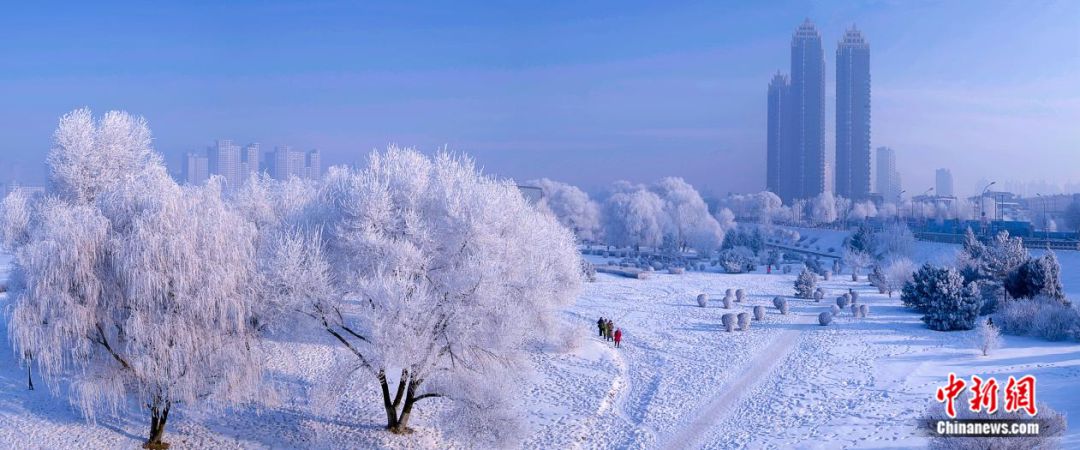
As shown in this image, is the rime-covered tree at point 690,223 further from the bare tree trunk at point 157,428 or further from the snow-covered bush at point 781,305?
the bare tree trunk at point 157,428

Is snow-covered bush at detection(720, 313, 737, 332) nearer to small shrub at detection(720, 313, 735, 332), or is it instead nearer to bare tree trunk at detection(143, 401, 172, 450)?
small shrub at detection(720, 313, 735, 332)

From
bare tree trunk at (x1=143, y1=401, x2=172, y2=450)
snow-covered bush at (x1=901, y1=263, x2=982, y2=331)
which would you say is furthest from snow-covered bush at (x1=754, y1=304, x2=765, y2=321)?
bare tree trunk at (x1=143, y1=401, x2=172, y2=450)

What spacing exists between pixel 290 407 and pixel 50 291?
590 cm

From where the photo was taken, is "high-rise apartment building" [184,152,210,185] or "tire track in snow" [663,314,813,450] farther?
"high-rise apartment building" [184,152,210,185]

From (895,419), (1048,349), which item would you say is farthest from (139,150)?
(1048,349)

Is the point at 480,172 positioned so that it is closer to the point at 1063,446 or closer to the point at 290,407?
the point at 290,407

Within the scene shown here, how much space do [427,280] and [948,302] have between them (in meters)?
22.7

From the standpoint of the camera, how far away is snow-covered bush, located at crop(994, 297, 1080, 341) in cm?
2505

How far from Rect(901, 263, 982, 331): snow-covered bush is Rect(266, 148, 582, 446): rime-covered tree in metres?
19.2

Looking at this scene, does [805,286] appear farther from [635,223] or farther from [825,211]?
[825,211]

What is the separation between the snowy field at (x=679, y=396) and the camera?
15586mm

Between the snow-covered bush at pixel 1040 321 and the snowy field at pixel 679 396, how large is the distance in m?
0.79

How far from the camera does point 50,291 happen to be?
13961 millimetres

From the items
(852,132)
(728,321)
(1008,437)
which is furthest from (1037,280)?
(852,132)
